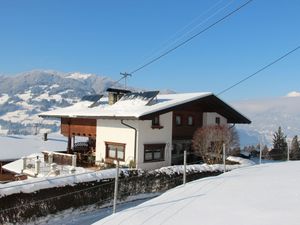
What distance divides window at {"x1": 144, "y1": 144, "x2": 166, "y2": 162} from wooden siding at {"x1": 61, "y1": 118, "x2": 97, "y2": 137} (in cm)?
474

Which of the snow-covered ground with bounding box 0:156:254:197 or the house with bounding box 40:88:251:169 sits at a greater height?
the house with bounding box 40:88:251:169

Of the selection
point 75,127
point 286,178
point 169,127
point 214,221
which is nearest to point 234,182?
point 286,178

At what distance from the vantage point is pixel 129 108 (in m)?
26.6

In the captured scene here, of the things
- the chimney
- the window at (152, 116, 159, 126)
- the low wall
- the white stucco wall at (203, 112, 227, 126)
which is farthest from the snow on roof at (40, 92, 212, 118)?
the low wall

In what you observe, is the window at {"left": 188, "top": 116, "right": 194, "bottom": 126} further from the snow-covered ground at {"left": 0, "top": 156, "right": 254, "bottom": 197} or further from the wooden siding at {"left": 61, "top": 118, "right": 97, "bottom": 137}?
the wooden siding at {"left": 61, "top": 118, "right": 97, "bottom": 137}

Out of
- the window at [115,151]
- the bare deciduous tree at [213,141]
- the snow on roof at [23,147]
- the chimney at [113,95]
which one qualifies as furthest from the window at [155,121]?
the snow on roof at [23,147]

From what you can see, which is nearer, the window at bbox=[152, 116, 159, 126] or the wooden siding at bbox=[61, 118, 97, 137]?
the window at bbox=[152, 116, 159, 126]

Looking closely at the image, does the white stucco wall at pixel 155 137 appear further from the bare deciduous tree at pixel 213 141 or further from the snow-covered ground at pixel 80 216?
the snow-covered ground at pixel 80 216

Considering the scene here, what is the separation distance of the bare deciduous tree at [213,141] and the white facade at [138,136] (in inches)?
84.6

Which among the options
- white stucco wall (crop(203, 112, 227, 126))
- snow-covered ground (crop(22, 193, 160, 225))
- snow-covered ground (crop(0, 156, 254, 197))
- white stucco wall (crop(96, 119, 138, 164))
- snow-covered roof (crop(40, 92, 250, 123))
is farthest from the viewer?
white stucco wall (crop(203, 112, 227, 126))

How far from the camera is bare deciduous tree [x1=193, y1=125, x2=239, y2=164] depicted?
27.1 metres

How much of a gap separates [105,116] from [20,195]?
371 inches

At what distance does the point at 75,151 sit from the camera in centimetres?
3123

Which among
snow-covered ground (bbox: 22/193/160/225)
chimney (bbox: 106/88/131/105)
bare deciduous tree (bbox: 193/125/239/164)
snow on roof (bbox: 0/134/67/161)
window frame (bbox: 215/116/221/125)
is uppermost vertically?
chimney (bbox: 106/88/131/105)
